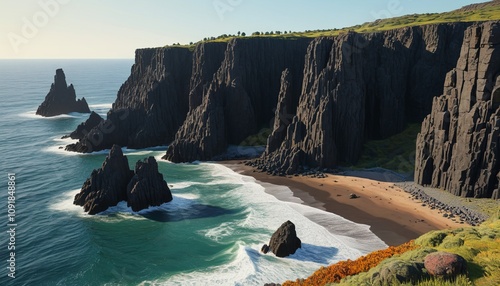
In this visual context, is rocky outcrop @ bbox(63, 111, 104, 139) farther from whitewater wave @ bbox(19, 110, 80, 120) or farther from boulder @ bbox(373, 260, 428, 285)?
boulder @ bbox(373, 260, 428, 285)

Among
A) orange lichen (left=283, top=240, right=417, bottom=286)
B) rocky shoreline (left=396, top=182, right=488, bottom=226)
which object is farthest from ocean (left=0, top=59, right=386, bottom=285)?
orange lichen (left=283, top=240, right=417, bottom=286)

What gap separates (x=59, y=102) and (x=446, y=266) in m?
178

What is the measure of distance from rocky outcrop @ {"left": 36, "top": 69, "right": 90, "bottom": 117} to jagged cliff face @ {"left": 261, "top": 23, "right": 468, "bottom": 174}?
116298 mm

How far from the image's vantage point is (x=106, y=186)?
66188 mm

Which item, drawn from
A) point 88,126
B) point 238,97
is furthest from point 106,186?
point 88,126

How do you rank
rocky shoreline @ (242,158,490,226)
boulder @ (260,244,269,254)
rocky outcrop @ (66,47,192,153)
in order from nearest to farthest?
1. boulder @ (260,244,269,254)
2. rocky shoreline @ (242,158,490,226)
3. rocky outcrop @ (66,47,192,153)

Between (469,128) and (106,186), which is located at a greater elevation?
(469,128)

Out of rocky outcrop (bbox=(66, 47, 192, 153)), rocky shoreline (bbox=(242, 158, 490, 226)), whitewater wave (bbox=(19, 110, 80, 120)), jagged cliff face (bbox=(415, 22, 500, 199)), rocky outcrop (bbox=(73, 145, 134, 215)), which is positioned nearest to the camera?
rocky shoreline (bbox=(242, 158, 490, 226))

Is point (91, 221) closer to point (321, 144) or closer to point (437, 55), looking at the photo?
point (321, 144)

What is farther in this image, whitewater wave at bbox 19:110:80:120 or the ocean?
whitewater wave at bbox 19:110:80:120

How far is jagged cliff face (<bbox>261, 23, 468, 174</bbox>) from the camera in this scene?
87.4 metres

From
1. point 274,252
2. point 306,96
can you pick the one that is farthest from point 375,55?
point 274,252

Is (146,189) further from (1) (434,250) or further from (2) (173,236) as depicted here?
(1) (434,250)

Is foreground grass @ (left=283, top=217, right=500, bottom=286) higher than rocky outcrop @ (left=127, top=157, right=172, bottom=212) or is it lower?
higher
